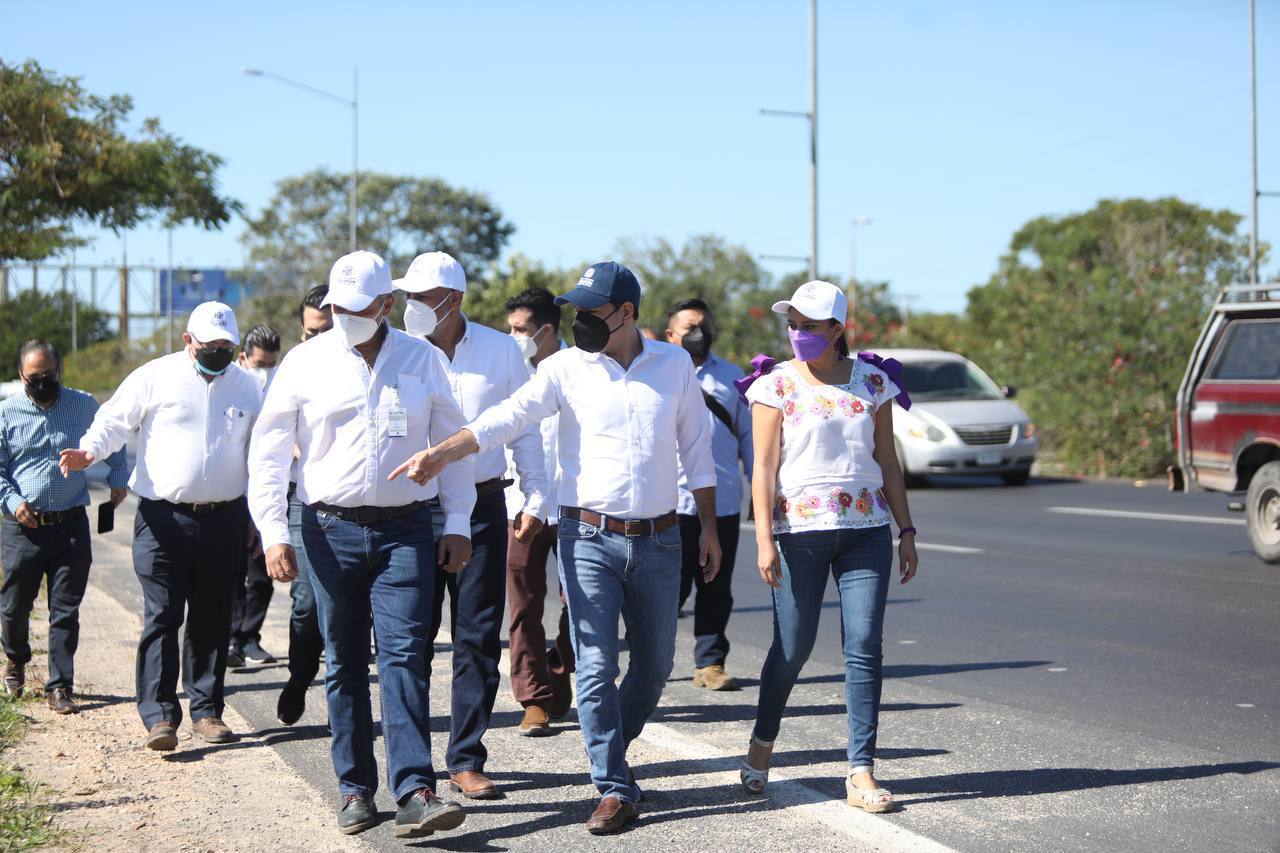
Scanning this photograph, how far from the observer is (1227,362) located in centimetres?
1325

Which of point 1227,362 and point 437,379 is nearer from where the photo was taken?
point 437,379

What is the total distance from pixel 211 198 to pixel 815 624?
8816mm

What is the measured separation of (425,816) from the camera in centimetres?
520

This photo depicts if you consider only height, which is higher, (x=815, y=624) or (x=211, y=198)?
(x=211, y=198)

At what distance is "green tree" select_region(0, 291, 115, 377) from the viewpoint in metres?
64.0

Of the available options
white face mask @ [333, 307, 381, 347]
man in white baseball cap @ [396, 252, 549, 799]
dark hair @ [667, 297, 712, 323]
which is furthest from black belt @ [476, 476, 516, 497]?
dark hair @ [667, 297, 712, 323]

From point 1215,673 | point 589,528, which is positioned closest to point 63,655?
point 589,528

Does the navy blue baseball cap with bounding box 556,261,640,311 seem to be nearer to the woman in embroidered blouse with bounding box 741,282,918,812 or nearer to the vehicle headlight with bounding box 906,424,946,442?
the woman in embroidered blouse with bounding box 741,282,918,812

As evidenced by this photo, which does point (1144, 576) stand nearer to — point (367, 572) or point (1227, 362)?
point (1227, 362)

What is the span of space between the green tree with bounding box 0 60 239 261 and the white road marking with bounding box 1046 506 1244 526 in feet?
34.6

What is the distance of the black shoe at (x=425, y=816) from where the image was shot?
5.19 meters

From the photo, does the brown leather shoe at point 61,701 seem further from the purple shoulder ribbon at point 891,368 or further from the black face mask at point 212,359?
the purple shoulder ribbon at point 891,368

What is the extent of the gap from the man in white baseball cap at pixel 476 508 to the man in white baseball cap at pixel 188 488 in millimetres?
1235

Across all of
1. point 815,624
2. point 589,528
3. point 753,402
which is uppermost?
point 753,402
